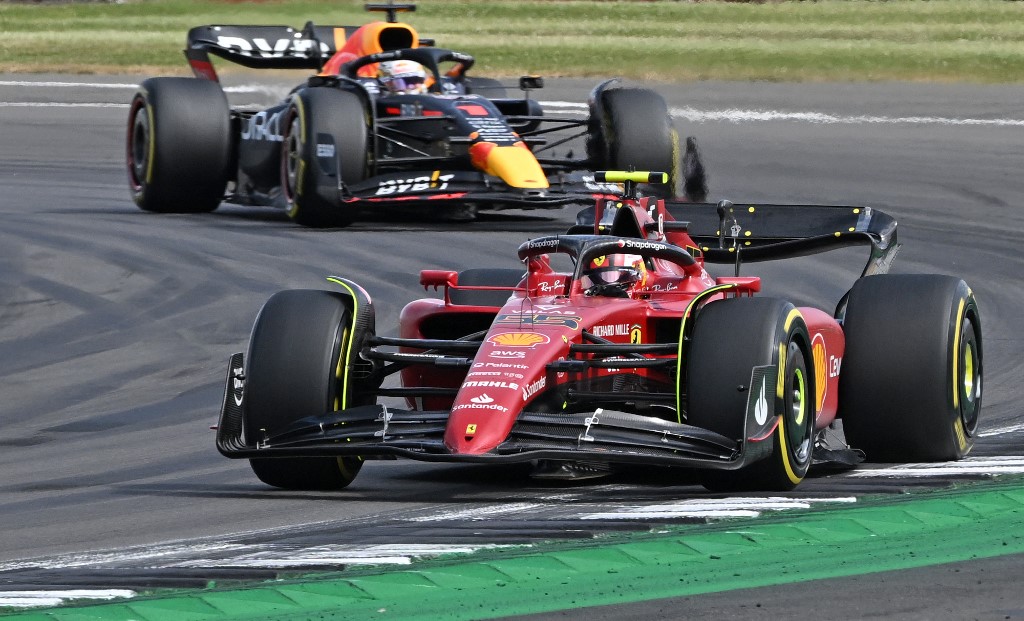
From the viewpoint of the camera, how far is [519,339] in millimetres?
8695

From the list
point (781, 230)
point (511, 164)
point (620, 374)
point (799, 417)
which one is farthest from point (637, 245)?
point (511, 164)

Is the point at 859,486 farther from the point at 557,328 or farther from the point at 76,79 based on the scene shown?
the point at 76,79

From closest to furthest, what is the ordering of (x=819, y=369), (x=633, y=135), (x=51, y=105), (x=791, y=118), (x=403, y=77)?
(x=819, y=369) < (x=633, y=135) < (x=403, y=77) < (x=791, y=118) < (x=51, y=105)

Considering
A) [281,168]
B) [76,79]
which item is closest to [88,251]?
[281,168]

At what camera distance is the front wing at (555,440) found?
8.13 meters

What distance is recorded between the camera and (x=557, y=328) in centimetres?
878

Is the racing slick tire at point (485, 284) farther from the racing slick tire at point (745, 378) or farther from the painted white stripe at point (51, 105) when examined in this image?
the painted white stripe at point (51, 105)

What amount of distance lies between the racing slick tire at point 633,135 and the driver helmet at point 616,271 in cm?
921

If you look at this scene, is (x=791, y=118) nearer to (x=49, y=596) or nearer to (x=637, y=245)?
(x=637, y=245)

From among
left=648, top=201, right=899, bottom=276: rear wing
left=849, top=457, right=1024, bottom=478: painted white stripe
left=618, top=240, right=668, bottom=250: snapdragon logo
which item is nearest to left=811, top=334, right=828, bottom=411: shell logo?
left=849, top=457, right=1024, bottom=478: painted white stripe

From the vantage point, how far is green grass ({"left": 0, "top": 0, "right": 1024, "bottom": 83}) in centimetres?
3466

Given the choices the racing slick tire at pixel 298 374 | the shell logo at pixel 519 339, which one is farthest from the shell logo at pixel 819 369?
the racing slick tire at pixel 298 374

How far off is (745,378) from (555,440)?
2.71ft

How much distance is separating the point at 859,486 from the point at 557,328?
1.48 m
